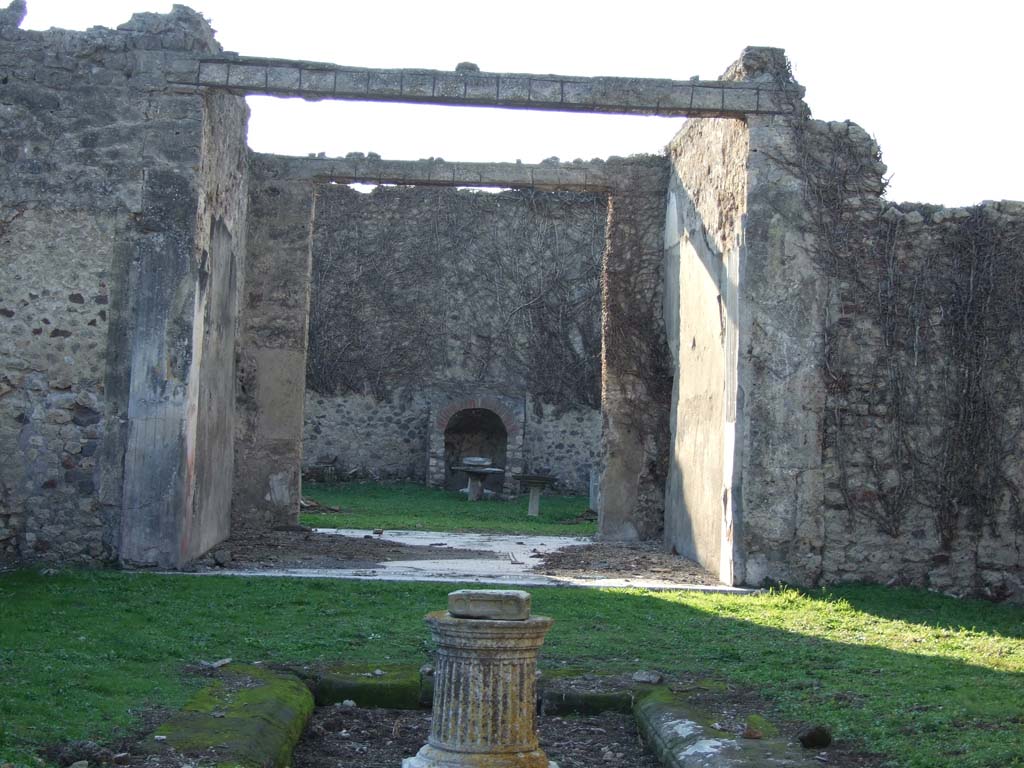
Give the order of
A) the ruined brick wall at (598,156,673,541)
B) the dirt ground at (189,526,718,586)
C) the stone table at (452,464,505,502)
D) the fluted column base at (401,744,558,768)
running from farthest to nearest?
the stone table at (452,464,505,502) < the ruined brick wall at (598,156,673,541) < the dirt ground at (189,526,718,586) < the fluted column base at (401,744,558,768)

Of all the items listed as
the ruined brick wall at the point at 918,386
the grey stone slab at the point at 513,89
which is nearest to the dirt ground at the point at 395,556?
the ruined brick wall at the point at 918,386

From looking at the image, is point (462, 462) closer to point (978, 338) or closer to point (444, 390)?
point (444, 390)

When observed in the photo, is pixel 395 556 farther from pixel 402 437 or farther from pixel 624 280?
pixel 402 437

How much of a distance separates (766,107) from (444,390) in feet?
44.2

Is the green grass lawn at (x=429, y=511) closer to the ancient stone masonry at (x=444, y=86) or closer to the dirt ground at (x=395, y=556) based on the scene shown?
the dirt ground at (x=395, y=556)

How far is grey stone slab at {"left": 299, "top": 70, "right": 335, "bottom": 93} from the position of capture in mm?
10711

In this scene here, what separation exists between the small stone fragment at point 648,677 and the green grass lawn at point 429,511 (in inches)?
377

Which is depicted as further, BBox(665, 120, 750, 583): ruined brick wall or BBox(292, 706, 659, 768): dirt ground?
BBox(665, 120, 750, 583): ruined brick wall

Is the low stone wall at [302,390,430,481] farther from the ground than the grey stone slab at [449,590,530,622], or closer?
farther from the ground

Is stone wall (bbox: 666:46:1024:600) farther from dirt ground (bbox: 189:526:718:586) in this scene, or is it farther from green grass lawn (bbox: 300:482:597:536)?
green grass lawn (bbox: 300:482:597:536)

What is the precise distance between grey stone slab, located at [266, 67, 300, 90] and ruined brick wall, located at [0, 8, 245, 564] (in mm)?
606

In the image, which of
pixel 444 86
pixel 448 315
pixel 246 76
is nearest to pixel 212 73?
pixel 246 76

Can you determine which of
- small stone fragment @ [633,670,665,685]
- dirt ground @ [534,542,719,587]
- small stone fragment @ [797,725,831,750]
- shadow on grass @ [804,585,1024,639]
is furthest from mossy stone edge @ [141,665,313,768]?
dirt ground @ [534,542,719,587]

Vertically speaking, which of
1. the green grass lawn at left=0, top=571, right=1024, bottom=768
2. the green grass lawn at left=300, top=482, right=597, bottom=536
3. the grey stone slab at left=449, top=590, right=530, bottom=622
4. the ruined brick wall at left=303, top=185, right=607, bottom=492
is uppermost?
the ruined brick wall at left=303, top=185, right=607, bottom=492
